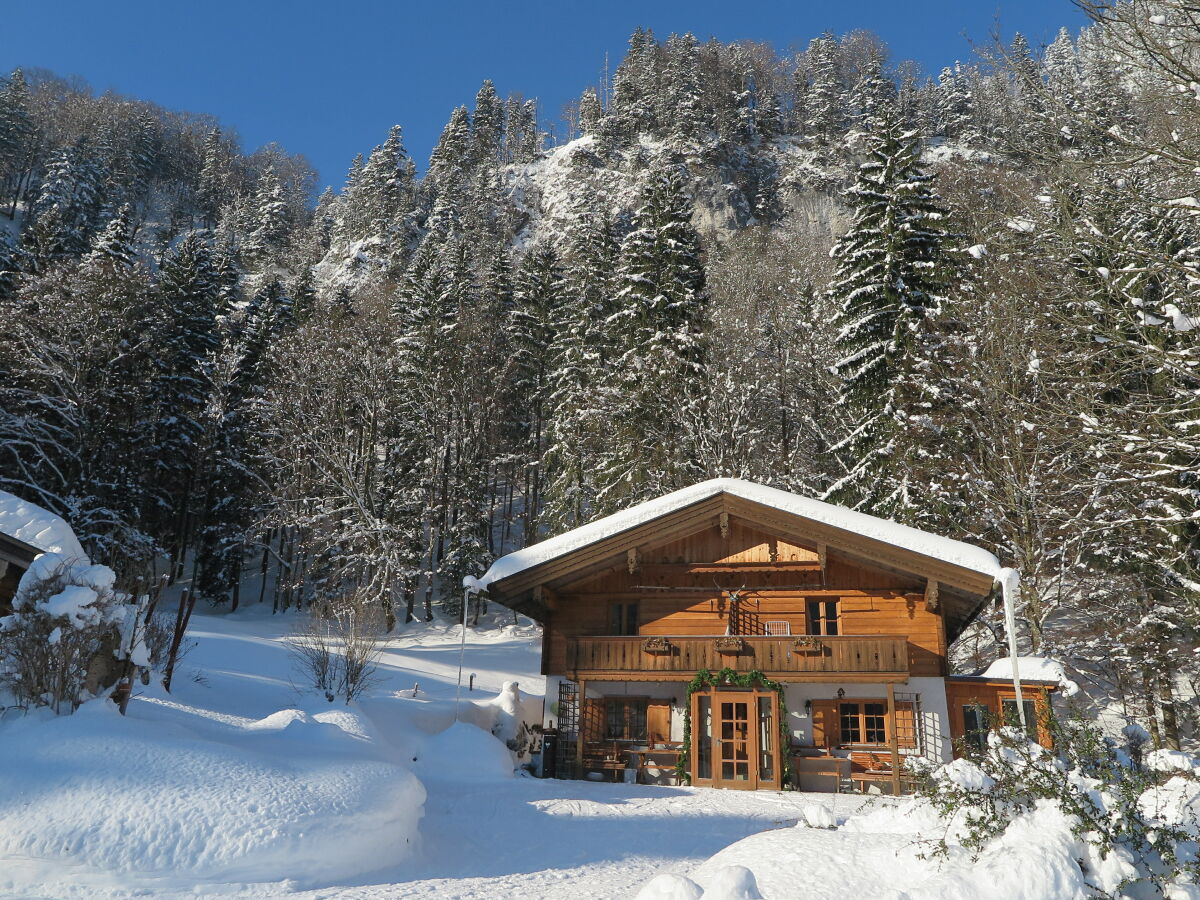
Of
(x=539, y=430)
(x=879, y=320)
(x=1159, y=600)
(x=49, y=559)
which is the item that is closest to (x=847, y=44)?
(x=539, y=430)

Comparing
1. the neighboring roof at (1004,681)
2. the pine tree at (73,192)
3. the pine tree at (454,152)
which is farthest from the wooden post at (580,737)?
the pine tree at (454,152)

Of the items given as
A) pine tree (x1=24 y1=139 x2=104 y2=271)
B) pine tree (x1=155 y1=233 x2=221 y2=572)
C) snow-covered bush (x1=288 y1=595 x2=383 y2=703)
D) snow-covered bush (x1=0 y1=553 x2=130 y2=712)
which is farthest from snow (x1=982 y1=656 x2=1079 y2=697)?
pine tree (x1=24 y1=139 x2=104 y2=271)

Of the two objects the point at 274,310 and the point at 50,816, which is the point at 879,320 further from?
the point at 274,310

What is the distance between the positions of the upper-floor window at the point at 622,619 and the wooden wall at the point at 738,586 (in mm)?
176

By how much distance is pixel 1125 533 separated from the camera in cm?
1948

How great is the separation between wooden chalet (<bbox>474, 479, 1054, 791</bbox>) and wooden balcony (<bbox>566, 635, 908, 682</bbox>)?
31 mm

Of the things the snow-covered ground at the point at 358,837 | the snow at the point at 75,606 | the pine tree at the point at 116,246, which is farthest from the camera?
the pine tree at the point at 116,246

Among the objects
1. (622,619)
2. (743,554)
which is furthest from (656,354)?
(622,619)

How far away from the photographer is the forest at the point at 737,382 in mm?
8133

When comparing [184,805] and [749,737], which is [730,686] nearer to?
[749,737]

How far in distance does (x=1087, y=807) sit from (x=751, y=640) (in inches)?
479

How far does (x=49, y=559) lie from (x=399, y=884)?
5.56 meters

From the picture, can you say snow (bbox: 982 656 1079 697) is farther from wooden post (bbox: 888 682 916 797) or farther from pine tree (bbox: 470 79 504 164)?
pine tree (bbox: 470 79 504 164)

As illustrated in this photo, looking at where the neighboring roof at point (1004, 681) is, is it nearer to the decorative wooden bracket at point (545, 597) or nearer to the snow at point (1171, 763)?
the snow at point (1171, 763)
